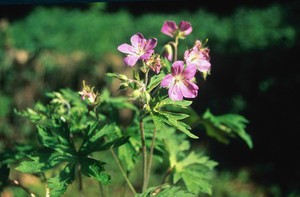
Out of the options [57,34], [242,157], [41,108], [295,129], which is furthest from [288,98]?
[57,34]

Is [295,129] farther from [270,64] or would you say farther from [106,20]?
[106,20]

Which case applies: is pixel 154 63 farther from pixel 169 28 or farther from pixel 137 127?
pixel 137 127

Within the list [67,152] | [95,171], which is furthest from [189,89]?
[67,152]

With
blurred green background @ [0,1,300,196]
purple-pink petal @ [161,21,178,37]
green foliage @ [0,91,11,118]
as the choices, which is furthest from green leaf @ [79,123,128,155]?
green foliage @ [0,91,11,118]

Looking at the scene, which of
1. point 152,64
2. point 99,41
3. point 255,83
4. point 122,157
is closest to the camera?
point 152,64

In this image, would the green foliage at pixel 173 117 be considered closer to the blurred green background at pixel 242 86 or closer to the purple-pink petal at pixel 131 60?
the purple-pink petal at pixel 131 60

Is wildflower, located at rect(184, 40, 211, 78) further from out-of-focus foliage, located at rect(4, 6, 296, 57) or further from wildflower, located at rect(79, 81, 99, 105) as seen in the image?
out-of-focus foliage, located at rect(4, 6, 296, 57)
